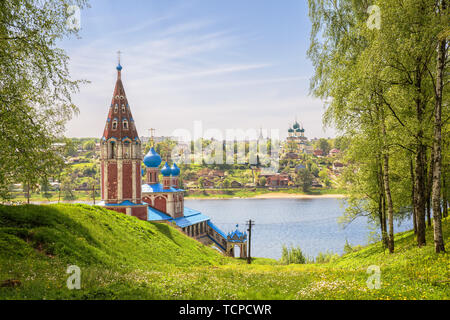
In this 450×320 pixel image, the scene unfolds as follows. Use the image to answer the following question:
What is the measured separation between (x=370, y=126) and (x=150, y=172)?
34842 millimetres

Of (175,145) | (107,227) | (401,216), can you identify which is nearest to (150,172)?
(107,227)

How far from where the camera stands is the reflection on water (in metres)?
48.2

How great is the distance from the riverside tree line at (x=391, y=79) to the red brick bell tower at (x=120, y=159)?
1865 cm

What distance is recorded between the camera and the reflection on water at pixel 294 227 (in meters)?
48.2

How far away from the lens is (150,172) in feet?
146

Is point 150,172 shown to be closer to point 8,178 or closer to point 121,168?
point 121,168

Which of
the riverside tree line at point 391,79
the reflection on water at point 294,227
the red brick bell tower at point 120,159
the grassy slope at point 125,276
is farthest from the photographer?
the reflection on water at point 294,227

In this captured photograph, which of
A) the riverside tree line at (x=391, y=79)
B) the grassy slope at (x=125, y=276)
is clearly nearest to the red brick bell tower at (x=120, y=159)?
the grassy slope at (x=125, y=276)

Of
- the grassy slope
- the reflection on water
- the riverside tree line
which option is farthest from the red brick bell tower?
the riverside tree line

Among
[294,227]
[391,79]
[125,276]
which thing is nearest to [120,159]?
[125,276]

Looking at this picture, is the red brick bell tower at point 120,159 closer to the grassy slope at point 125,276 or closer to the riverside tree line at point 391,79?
the grassy slope at point 125,276

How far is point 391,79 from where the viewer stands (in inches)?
492

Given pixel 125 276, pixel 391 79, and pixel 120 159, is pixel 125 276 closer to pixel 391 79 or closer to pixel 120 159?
pixel 391 79

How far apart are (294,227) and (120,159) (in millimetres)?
44538
